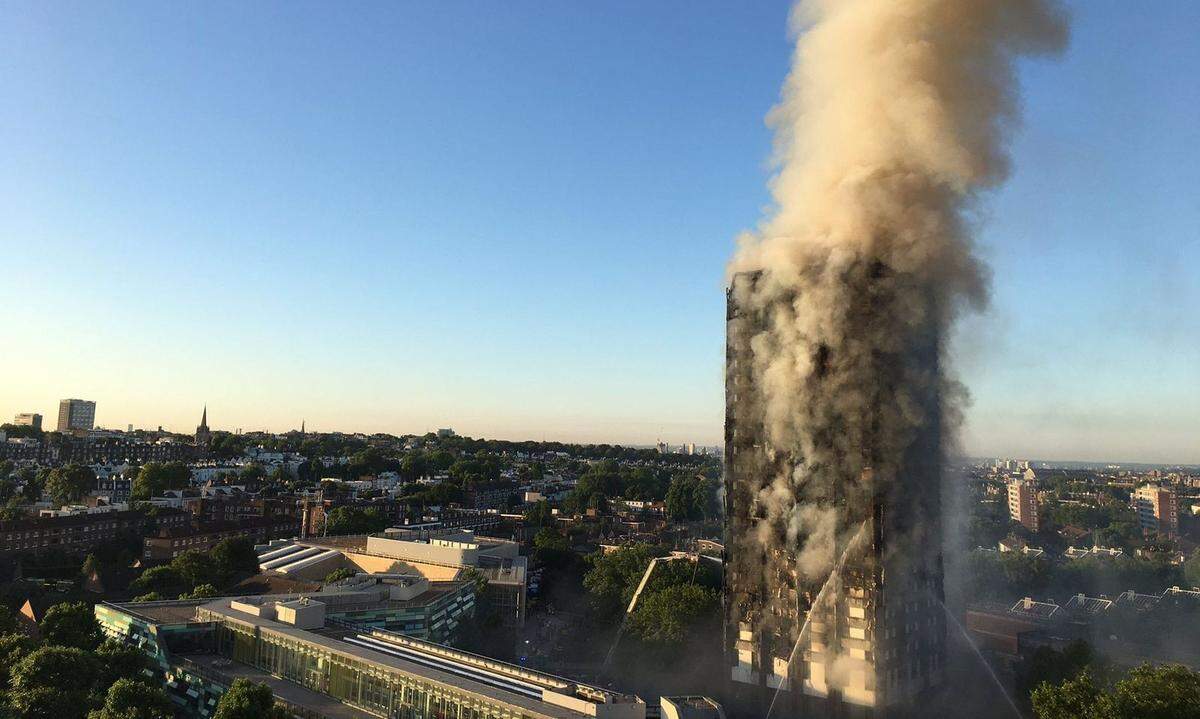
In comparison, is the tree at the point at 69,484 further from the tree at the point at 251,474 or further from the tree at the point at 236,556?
the tree at the point at 236,556

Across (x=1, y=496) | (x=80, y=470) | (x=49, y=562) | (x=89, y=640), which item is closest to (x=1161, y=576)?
(x=89, y=640)

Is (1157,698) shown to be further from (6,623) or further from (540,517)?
(540,517)

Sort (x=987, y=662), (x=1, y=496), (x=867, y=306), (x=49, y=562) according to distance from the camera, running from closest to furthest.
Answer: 1. (x=867, y=306)
2. (x=987, y=662)
3. (x=49, y=562)
4. (x=1, y=496)

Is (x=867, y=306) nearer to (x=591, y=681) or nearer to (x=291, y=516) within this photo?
(x=591, y=681)

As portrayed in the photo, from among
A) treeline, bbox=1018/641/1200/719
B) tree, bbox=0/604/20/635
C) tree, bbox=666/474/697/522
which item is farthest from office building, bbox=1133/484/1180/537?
tree, bbox=0/604/20/635

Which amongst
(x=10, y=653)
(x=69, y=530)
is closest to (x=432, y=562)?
(x=10, y=653)

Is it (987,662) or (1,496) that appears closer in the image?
(987,662)

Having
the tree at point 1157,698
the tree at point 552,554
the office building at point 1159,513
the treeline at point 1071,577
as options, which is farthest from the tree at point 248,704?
the office building at point 1159,513
